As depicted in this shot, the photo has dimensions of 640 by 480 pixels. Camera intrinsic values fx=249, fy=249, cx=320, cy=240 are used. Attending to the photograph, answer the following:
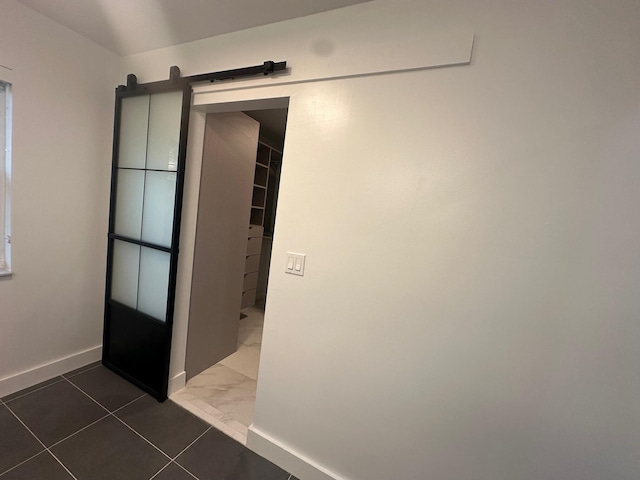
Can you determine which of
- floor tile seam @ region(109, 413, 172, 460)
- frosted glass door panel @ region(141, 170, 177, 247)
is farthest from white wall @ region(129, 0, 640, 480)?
frosted glass door panel @ region(141, 170, 177, 247)

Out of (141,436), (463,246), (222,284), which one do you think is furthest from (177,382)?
(463,246)

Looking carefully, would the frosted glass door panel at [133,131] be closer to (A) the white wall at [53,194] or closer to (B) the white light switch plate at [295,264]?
(A) the white wall at [53,194]

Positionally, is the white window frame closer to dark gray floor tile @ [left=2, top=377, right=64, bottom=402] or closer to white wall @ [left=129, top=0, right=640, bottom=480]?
dark gray floor tile @ [left=2, top=377, right=64, bottom=402]

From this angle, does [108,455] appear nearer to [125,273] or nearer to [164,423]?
[164,423]

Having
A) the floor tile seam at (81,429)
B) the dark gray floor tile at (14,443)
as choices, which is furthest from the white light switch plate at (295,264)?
the dark gray floor tile at (14,443)

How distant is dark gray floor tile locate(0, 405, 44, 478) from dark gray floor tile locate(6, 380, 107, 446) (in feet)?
0.10

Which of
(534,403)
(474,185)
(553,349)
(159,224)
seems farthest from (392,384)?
(159,224)

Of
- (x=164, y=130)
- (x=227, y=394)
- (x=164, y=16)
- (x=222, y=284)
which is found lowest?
(x=227, y=394)

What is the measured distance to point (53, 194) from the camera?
1.79m

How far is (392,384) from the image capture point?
1218mm

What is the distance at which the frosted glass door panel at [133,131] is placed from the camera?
1.86 m

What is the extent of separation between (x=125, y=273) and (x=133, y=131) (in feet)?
3.68

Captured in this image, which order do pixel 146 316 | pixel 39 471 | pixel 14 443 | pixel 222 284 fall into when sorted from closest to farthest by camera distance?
pixel 39 471
pixel 14 443
pixel 146 316
pixel 222 284

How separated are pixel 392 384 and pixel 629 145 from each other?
131 centimetres
